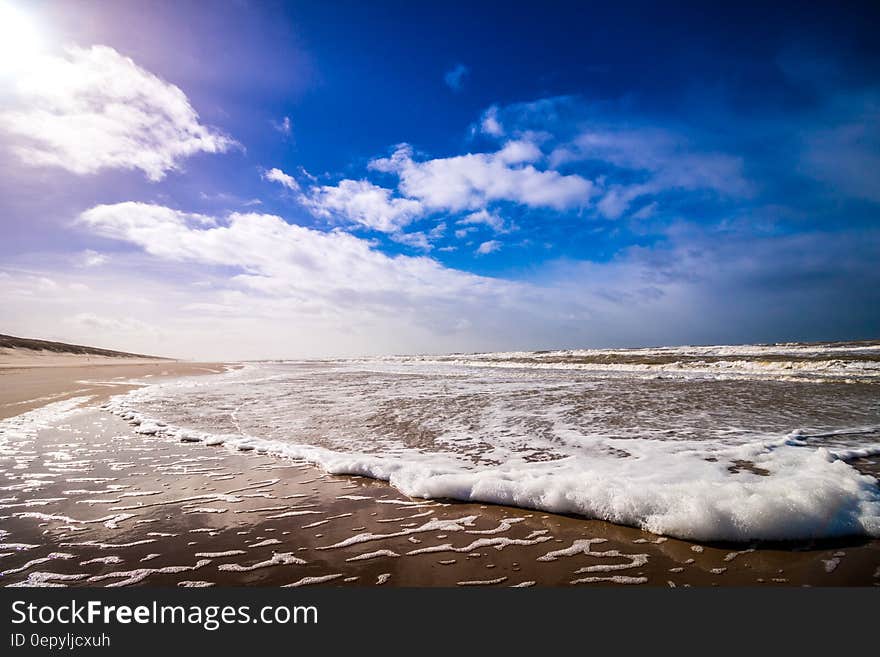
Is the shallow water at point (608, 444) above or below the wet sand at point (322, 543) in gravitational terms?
above

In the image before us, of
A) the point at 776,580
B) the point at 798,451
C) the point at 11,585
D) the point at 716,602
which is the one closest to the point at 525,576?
the point at 716,602

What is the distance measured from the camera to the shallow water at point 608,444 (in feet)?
11.5

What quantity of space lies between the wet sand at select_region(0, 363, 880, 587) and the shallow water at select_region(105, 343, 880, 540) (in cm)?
24

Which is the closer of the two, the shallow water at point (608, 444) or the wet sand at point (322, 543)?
the wet sand at point (322, 543)

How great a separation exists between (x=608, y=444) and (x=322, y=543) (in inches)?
186

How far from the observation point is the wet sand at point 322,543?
2.76 metres

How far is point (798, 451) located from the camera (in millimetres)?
5496

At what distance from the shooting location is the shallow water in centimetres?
351

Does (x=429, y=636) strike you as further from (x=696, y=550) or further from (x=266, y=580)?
(x=696, y=550)

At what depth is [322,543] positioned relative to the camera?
3283 millimetres

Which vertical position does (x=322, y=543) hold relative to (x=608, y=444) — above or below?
below

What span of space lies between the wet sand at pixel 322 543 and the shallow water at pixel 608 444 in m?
0.24

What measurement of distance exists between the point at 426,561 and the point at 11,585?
299 cm

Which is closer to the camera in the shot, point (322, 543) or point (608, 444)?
point (322, 543)
